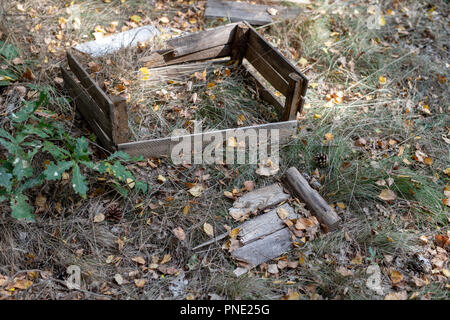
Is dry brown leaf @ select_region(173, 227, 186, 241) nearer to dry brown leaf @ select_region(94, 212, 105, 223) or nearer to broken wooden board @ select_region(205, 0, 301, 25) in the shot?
dry brown leaf @ select_region(94, 212, 105, 223)

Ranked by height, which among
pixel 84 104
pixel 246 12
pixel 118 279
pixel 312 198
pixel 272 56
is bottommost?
pixel 118 279

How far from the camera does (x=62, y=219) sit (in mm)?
3111

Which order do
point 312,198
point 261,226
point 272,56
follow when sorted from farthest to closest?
point 272,56
point 312,198
point 261,226

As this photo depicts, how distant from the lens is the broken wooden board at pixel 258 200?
3.31m

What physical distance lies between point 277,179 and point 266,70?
112 cm

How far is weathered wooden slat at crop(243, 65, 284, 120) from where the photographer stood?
4055 millimetres

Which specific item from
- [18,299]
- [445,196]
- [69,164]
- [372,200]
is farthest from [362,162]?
[18,299]

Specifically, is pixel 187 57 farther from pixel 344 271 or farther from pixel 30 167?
pixel 344 271

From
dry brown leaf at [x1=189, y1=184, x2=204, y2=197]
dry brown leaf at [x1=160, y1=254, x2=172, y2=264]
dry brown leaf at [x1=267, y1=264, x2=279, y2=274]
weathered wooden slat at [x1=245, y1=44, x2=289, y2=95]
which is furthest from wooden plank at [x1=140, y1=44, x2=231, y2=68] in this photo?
A: dry brown leaf at [x1=267, y1=264, x2=279, y2=274]

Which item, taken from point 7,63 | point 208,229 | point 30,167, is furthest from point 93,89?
point 208,229

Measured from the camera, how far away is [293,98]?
369 cm

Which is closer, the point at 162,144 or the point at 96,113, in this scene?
the point at 96,113

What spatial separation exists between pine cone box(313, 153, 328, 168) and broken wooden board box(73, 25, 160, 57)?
2.14 meters

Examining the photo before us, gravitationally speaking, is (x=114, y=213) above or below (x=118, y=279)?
above
